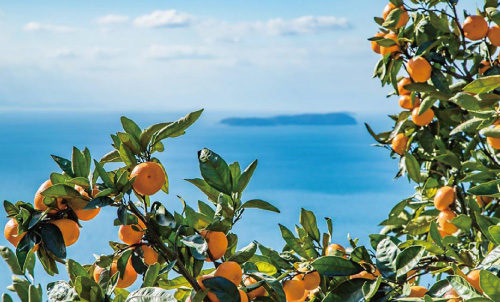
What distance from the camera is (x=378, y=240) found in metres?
0.95

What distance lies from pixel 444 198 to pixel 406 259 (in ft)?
2.31

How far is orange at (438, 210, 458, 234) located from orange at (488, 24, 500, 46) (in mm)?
505

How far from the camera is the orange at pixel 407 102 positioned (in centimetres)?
167

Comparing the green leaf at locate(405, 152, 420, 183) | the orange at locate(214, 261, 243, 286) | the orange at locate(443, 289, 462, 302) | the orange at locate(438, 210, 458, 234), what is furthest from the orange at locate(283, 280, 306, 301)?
the orange at locate(438, 210, 458, 234)

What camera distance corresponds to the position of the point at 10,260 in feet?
2.96

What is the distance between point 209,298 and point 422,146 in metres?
1.12

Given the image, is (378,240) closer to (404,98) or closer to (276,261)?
(276,261)

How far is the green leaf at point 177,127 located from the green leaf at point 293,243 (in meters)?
0.30

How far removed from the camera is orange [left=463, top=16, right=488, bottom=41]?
61.4 inches

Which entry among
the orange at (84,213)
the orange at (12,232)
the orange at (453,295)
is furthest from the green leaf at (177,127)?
the orange at (453,295)

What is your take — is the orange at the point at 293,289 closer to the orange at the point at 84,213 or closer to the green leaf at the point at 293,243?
the green leaf at the point at 293,243

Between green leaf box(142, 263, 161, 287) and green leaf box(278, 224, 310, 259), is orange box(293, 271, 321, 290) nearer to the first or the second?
green leaf box(278, 224, 310, 259)

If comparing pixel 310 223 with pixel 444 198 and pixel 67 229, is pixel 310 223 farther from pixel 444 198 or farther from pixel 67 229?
pixel 444 198

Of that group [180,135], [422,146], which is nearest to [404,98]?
[422,146]
